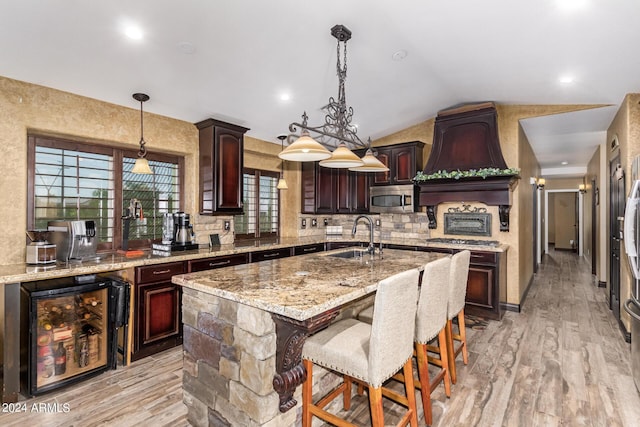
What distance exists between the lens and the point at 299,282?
200cm

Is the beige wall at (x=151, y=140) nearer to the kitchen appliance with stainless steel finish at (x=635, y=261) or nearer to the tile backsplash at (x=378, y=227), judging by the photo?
the tile backsplash at (x=378, y=227)

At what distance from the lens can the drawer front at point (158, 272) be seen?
9.77 ft

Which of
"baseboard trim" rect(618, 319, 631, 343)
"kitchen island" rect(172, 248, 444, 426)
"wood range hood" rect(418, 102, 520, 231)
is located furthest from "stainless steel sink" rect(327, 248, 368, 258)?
"baseboard trim" rect(618, 319, 631, 343)

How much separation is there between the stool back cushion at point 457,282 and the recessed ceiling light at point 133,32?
2.83 meters

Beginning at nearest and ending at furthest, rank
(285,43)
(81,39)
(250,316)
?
(250,316) → (81,39) → (285,43)

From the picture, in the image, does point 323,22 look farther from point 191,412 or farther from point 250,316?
point 191,412

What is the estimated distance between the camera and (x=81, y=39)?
2.42 meters

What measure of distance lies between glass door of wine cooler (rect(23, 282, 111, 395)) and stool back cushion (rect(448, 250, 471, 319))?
2.76 m

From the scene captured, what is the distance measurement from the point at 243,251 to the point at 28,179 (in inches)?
81.2

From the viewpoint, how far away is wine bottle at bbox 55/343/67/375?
8.38ft

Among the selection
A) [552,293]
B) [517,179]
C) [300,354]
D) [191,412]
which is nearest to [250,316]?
[300,354]

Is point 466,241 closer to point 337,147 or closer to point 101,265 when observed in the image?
point 337,147

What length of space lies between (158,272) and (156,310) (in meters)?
0.36

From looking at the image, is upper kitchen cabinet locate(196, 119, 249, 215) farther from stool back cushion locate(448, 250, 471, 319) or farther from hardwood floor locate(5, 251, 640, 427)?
stool back cushion locate(448, 250, 471, 319)
